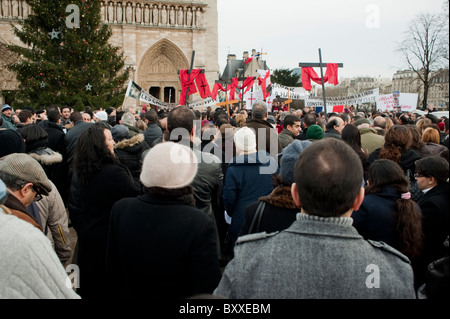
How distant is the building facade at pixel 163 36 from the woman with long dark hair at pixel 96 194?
1026 inches

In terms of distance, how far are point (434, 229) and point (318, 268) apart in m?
1.97

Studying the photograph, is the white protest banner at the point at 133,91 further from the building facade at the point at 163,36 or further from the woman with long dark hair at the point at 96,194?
the building facade at the point at 163,36

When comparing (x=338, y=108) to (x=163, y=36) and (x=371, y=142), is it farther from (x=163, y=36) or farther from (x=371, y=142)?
(x=163, y=36)

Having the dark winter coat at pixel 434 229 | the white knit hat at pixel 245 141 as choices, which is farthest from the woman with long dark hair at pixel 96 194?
the dark winter coat at pixel 434 229

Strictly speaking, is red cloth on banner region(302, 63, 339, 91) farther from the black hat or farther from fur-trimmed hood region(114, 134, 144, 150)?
the black hat

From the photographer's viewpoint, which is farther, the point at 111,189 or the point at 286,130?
the point at 286,130

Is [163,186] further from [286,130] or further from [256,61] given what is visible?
[256,61]

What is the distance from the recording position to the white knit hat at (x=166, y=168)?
85.8 inches

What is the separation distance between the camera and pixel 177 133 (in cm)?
362

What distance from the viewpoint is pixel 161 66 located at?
31922 millimetres

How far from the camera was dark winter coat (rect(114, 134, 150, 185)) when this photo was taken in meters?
4.54

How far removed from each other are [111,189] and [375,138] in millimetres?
4164

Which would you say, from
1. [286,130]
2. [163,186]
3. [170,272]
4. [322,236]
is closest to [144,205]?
[163,186]

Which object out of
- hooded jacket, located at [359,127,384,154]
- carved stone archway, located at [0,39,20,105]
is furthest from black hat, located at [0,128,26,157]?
carved stone archway, located at [0,39,20,105]
